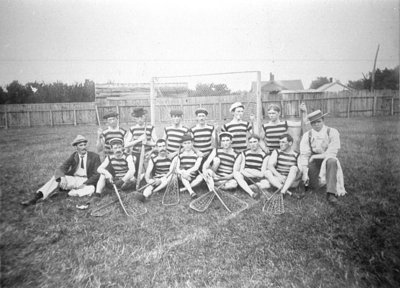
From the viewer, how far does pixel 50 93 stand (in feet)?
83.5

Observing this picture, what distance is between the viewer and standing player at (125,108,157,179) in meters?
5.91

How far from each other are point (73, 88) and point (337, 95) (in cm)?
2554

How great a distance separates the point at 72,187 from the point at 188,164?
95.9 inches

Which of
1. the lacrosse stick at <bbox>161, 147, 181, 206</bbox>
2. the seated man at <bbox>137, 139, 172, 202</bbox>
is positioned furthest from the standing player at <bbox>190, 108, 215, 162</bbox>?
the seated man at <bbox>137, 139, 172, 202</bbox>

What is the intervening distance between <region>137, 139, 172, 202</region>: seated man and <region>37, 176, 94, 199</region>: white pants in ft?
3.99

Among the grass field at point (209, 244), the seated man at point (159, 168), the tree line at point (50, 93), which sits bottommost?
the grass field at point (209, 244)

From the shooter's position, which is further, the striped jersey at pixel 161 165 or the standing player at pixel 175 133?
the standing player at pixel 175 133

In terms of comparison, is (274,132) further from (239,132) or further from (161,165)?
(161,165)

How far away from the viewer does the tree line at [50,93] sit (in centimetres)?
1745

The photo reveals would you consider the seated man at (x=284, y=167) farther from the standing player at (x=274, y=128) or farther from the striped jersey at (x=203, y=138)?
the striped jersey at (x=203, y=138)

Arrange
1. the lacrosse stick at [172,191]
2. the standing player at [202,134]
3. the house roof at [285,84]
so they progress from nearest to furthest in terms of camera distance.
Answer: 1. the lacrosse stick at [172,191]
2. the standing player at [202,134]
3. the house roof at [285,84]

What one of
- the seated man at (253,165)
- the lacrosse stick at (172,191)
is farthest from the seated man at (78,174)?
the seated man at (253,165)

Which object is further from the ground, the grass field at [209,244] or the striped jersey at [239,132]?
the striped jersey at [239,132]

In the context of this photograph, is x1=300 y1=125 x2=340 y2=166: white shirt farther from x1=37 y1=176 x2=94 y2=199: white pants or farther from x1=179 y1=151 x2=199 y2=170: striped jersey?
x1=37 y1=176 x2=94 y2=199: white pants
